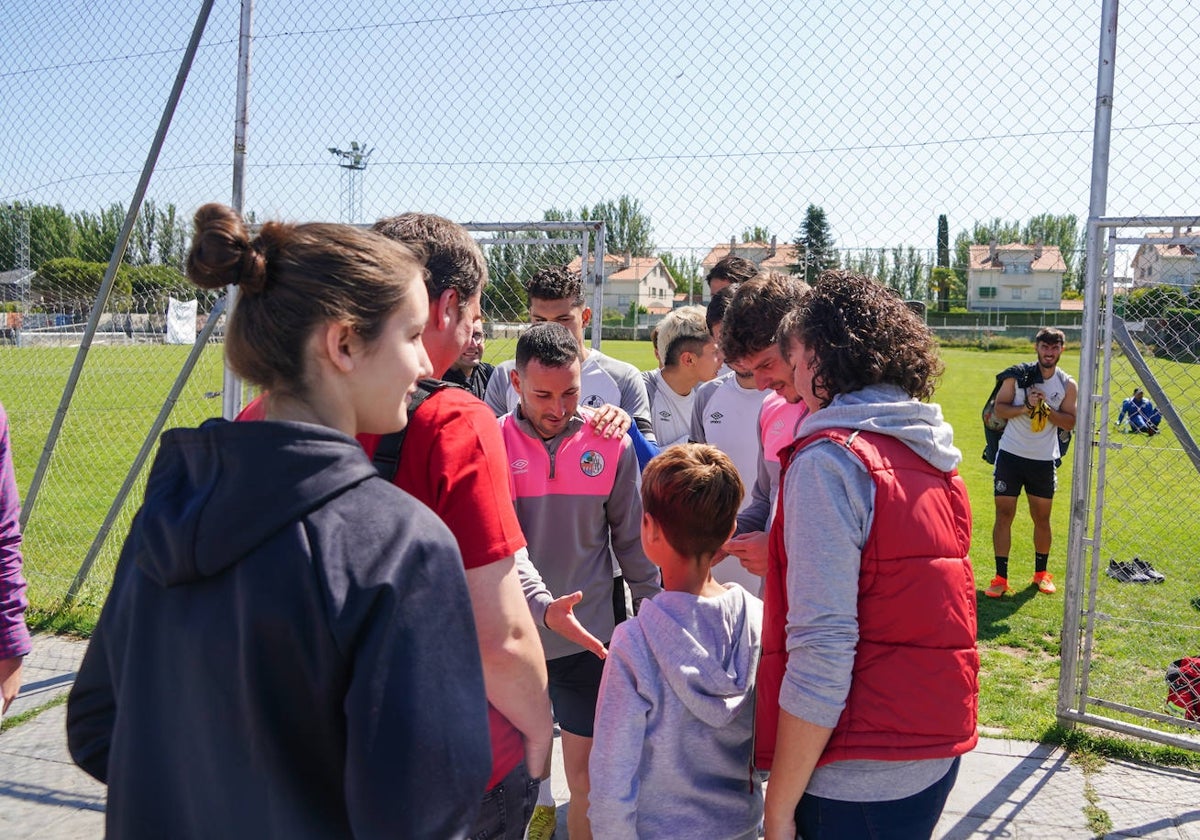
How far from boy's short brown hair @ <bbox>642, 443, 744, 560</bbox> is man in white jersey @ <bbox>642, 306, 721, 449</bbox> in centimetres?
224

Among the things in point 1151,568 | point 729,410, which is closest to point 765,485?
point 729,410

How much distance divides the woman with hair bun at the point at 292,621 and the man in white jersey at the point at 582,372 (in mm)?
2740

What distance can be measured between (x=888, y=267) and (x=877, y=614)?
7945 millimetres

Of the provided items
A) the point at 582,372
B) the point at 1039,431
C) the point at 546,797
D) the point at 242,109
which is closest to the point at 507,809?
the point at 546,797

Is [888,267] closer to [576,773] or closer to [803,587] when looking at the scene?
[576,773]

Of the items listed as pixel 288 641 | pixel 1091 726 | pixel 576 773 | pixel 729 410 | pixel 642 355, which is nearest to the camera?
pixel 288 641

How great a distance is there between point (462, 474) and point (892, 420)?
943 millimetres

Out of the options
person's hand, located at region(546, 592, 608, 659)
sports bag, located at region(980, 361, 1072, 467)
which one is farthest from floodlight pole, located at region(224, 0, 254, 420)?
sports bag, located at region(980, 361, 1072, 467)

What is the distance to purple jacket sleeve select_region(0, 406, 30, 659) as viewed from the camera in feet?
8.39

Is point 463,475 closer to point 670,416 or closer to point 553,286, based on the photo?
point 553,286

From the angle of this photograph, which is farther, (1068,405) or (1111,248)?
(1068,405)

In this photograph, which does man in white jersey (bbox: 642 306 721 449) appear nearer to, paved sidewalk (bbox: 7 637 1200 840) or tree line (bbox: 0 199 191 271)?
paved sidewalk (bbox: 7 637 1200 840)

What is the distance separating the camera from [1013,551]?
884 cm

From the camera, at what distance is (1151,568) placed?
25.8 feet
